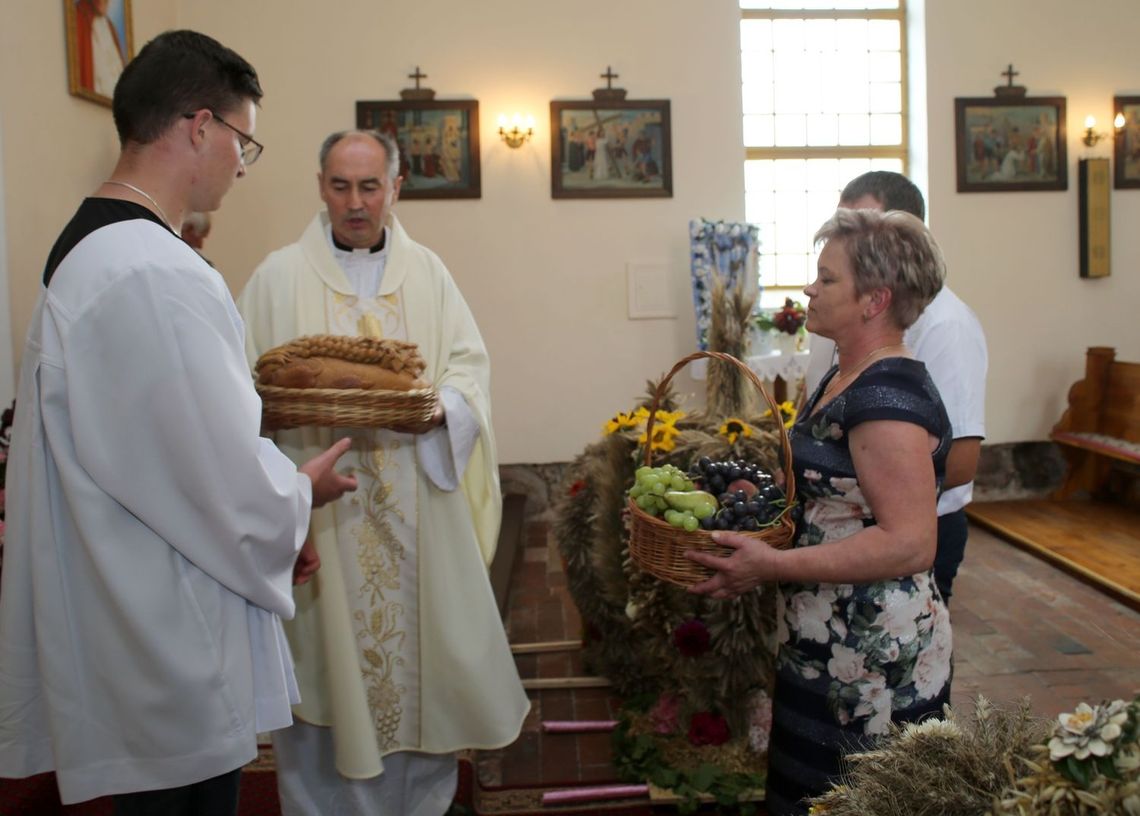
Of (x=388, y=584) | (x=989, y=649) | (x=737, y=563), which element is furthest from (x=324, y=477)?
(x=989, y=649)

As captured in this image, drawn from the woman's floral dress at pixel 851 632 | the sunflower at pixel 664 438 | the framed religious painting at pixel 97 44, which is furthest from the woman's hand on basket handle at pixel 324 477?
the framed religious painting at pixel 97 44

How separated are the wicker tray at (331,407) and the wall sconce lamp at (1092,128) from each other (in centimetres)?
729

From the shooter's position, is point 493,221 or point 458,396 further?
point 493,221

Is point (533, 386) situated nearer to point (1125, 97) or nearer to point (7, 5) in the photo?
point (7, 5)

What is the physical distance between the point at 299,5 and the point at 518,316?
2.85 m

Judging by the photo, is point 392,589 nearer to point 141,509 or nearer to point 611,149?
point 141,509

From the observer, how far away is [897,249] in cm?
189

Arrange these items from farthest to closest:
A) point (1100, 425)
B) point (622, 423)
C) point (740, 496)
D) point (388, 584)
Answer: point (1100, 425) < point (622, 423) < point (388, 584) < point (740, 496)

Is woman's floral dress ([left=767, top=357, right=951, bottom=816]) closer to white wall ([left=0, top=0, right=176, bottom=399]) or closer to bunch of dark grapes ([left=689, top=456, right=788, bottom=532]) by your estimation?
bunch of dark grapes ([left=689, top=456, right=788, bottom=532])

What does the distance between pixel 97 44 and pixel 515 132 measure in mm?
2931

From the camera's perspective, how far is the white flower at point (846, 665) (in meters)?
1.90

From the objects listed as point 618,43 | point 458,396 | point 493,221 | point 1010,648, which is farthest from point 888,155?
point 458,396

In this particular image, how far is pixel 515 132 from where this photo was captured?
7301 millimetres

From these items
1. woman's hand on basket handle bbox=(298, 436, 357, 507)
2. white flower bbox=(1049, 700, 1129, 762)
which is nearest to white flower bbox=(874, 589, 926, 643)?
white flower bbox=(1049, 700, 1129, 762)
